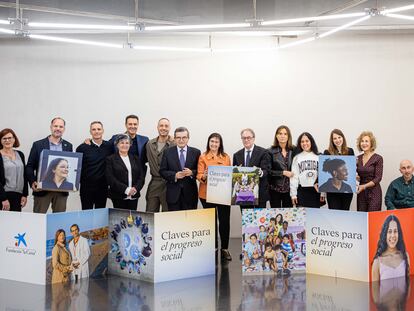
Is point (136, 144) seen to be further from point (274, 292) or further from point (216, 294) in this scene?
point (274, 292)

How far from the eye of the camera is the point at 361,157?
25.0 ft

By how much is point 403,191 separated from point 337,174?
978 mm

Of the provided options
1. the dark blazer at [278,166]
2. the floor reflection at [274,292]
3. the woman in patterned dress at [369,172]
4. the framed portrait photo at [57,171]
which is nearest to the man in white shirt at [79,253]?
the framed portrait photo at [57,171]

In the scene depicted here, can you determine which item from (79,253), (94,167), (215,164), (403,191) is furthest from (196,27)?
(403,191)

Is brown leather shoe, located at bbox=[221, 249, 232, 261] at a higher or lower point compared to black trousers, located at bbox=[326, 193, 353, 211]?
lower

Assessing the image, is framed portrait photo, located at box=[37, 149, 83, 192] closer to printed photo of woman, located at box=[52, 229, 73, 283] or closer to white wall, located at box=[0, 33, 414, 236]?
printed photo of woman, located at box=[52, 229, 73, 283]

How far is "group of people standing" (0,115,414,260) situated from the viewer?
23.7 feet

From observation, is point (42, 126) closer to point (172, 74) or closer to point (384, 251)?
point (172, 74)

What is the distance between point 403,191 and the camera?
7453 millimetres

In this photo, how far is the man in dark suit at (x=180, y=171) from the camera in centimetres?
737

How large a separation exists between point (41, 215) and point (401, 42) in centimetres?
602

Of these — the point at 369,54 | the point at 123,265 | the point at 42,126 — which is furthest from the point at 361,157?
the point at 42,126

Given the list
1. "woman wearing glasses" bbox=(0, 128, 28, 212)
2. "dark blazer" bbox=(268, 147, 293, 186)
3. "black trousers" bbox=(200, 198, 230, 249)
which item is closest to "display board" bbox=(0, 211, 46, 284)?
"woman wearing glasses" bbox=(0, 128, 28, 212)

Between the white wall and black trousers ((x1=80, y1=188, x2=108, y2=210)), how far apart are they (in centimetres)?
170
